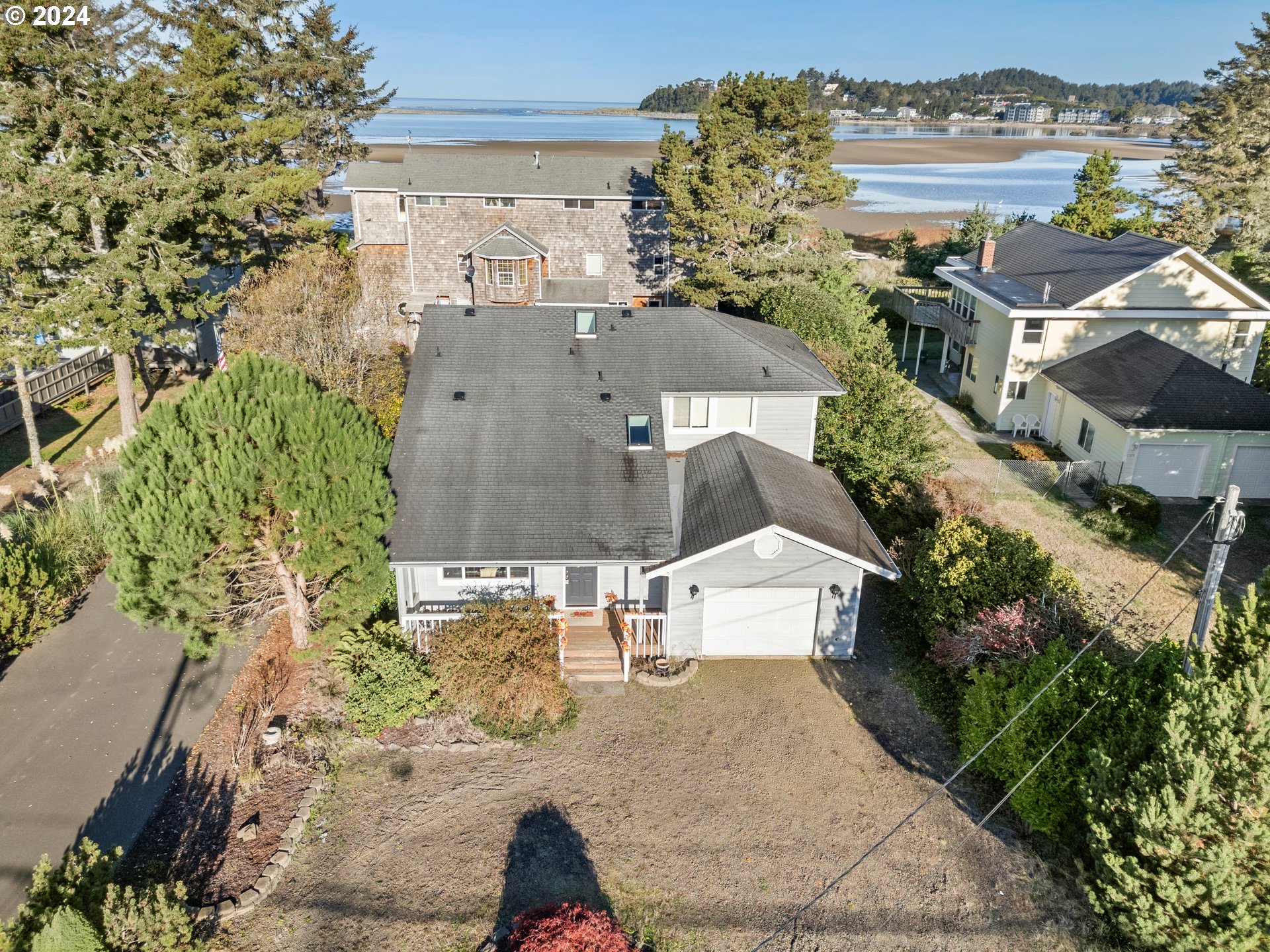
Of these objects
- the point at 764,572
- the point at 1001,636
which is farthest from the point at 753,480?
the point at 1001,636

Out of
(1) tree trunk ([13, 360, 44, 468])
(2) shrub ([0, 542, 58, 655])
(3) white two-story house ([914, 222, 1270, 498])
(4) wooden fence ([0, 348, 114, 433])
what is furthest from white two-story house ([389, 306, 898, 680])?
(4) wooden fence ([0, 348, 114, 433])

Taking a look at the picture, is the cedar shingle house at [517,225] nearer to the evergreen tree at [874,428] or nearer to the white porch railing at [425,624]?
the evergreen tree at [874,428]

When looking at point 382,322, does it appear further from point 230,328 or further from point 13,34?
point 13,34

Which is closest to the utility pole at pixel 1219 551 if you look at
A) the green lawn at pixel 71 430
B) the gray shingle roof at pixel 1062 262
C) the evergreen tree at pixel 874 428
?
the evergreen tree at pixel 874 428

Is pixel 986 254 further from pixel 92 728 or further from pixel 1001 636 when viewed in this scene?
pixel 92 728

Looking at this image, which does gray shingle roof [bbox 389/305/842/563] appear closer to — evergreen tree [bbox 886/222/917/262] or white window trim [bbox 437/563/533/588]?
white window trim [bbox 437/563/533/588]

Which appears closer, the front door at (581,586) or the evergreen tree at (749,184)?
the front door at (581,586)

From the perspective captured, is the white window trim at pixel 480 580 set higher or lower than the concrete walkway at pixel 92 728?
higher
